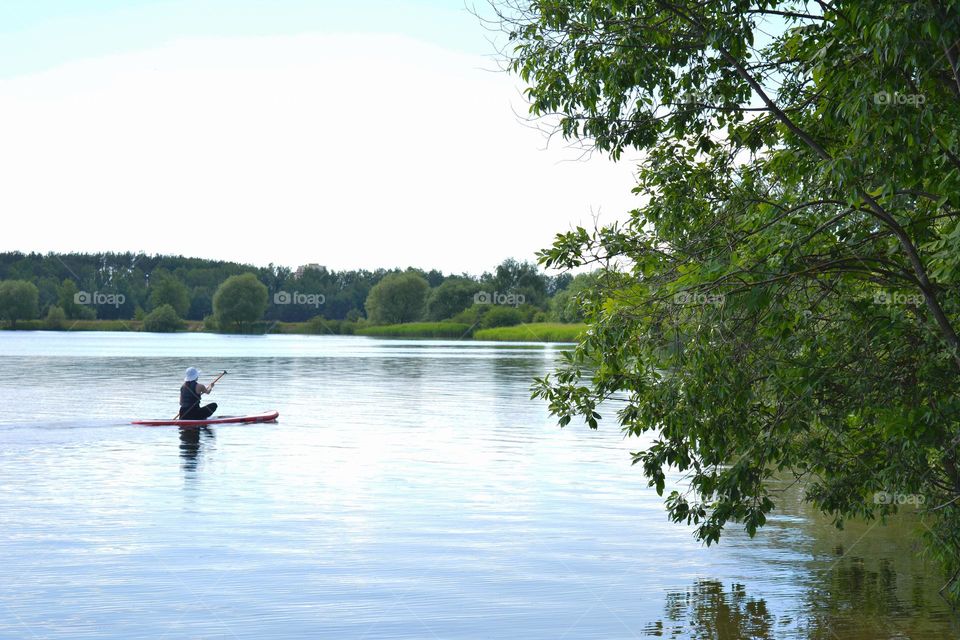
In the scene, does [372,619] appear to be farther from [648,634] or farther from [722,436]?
[722,436]

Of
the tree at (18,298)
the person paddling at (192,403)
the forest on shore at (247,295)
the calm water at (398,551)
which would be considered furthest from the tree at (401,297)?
the calm water at (398,551)

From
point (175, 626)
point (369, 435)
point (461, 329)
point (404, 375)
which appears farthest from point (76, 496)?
point (461, 329)

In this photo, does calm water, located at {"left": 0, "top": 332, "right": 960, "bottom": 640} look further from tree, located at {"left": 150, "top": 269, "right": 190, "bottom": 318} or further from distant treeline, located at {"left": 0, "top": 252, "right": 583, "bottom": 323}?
tree, located at {"left": 150, "top": 269, "right": 190, "bottom": 318}

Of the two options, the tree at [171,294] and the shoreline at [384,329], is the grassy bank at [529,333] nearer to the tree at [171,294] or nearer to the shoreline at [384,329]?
the shoreline at [384,329]

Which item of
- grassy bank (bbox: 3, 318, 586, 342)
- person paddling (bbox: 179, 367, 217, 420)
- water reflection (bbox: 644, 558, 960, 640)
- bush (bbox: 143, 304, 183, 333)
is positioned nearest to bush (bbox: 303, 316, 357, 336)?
grassy bank (bbox: 3, 318, 586, 342)

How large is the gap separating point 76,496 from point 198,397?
11.1 metres

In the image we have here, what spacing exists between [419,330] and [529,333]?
22.3 metres

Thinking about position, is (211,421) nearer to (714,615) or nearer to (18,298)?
(714,615)

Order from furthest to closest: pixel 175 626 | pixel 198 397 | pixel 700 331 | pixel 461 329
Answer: pixel 461 329, pixel 198 397, pixel 175 626, pixel 700 331

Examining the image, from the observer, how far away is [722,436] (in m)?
9.71

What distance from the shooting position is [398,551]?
12734 mm

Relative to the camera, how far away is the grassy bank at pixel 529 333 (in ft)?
365

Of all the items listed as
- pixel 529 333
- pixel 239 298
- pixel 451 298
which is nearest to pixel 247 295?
pixel 239 298

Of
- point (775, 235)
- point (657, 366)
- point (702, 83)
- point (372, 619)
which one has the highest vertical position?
point (702, 83)
